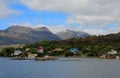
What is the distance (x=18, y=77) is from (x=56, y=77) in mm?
12636

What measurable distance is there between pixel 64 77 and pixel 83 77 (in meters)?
6.29

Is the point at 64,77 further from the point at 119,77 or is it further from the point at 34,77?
the point at 119,77

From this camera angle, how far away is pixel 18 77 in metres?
111

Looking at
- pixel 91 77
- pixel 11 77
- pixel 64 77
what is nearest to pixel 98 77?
pixel 91 77

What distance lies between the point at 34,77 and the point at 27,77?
2.38 m

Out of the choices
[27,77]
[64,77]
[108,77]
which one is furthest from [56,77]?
[108,77]

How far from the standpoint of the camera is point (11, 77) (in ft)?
363

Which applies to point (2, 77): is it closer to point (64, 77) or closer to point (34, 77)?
point (34, 77)

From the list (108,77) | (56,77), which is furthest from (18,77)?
(108,77)

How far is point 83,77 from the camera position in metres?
111

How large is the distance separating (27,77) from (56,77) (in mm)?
9759

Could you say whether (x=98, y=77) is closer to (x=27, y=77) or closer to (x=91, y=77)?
(x=91, y=77)

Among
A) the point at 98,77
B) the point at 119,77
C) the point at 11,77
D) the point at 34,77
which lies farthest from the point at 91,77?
the point at 11,77

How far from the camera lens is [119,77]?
Answer: 108 metres
